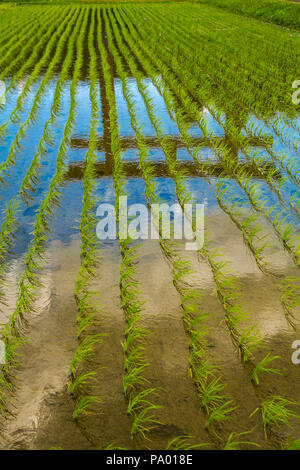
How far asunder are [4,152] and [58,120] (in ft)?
4.44

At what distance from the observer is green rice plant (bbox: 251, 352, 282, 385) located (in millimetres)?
2107

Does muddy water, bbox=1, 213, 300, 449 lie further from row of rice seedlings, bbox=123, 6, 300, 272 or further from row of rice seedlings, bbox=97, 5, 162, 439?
row of rice seedlings, bbox=123, 6, 300, 272

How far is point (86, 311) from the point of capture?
8.55 feet

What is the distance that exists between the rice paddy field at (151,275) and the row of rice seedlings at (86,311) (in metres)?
0.01

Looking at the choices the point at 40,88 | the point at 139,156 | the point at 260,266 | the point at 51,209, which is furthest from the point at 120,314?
the point at 40,88

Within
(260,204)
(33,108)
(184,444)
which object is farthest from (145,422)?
(33,108)

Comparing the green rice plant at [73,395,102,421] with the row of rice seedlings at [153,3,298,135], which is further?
the row of rice seedlings at [153,3,298,135]

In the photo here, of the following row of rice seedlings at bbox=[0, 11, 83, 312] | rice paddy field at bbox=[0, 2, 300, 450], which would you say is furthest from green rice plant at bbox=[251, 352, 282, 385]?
row of rice seedlings at bbox=[0, 11, 83, 312]

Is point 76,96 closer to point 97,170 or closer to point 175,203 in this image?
point 97,170

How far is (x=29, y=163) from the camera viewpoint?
4574mm

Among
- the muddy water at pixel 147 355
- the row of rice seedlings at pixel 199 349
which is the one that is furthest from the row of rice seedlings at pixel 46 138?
the row of rice seedlings at pixel 199 349

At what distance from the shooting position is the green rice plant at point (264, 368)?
6.91ft

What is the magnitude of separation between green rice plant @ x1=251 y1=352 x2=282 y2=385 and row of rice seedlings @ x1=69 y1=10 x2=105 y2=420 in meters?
0.95

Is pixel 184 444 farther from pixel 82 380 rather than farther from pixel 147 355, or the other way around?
pixel 82 380
